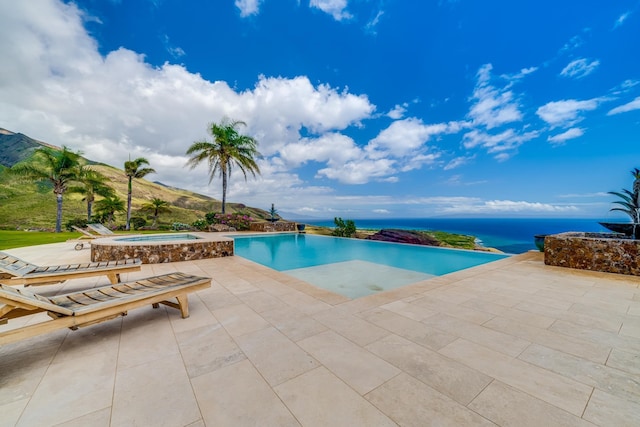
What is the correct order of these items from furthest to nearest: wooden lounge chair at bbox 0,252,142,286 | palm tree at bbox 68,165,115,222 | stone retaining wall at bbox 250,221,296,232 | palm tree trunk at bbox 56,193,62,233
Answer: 1. palm tree at bbox 68,165,115,222
2. stone retaining wall at bbox 250,221,296,232
3. palm tree trunk at bbox 56,193,62,233
4. wooden lounge chair at bbox 0,252,142,286

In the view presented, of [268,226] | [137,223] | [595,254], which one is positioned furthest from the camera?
[137,223]

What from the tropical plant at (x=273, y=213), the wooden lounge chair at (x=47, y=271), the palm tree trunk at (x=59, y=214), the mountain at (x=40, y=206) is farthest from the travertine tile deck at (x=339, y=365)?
the palm tree trunk at (x=59, y=214)

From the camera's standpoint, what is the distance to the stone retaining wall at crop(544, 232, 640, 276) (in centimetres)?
508

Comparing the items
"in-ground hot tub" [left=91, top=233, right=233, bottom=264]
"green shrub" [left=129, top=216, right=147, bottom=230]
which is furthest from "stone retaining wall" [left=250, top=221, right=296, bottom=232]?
"green shrub" [left=129, top=216, right=147, bottom=230]

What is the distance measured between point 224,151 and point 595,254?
695 inches

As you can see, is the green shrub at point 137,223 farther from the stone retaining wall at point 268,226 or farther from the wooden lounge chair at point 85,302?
the wooden lounge chair at point 85,302

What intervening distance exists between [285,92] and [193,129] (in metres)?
8.14

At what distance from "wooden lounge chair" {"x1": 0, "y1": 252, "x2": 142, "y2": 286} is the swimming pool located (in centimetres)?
370

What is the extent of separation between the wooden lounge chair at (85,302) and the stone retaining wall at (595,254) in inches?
323

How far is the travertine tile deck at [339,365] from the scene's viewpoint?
4.99 feet

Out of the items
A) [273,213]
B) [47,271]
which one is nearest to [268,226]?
[273,213]

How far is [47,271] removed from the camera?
3.70m

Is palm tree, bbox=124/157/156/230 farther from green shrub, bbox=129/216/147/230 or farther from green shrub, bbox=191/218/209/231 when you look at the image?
green shrub, bbox=191/218/209/231

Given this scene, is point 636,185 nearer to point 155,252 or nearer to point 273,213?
point 155,252
